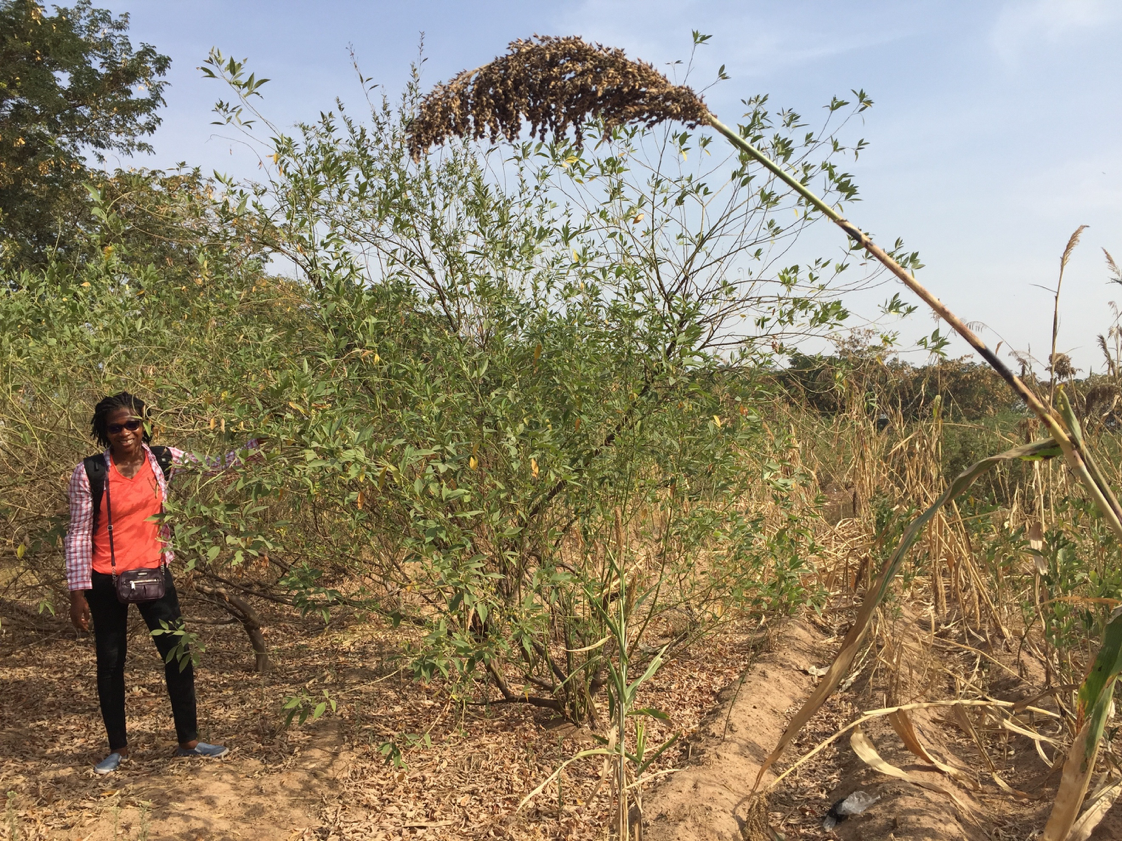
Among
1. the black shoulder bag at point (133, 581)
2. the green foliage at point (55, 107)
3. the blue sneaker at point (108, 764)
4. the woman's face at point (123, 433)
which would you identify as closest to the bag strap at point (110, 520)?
the black shoulder bag at point (133, 581)

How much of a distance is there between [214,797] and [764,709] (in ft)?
8.37

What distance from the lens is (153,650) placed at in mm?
5027

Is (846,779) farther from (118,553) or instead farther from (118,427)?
(118,427)

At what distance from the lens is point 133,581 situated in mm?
3268

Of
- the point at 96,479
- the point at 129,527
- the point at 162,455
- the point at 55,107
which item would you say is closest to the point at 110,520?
the point at 129,527

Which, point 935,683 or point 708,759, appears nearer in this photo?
point 708,759

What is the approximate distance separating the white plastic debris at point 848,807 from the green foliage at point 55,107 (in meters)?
12.5

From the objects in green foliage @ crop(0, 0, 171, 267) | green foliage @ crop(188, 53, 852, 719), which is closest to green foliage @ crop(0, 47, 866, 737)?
green foliage @ crop(188, 53, 852, 719)

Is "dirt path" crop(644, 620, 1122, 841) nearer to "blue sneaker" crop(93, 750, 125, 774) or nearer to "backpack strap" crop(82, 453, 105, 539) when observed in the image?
"blue sneaker" crop(93, 750, 125, 774)

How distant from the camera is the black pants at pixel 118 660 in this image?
336 cm

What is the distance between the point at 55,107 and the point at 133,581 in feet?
42.0

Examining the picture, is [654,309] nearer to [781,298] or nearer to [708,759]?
[781,298]

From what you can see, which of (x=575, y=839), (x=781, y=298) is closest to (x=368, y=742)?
(x=575, y=839)

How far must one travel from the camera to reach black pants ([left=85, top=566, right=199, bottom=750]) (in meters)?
3.36
